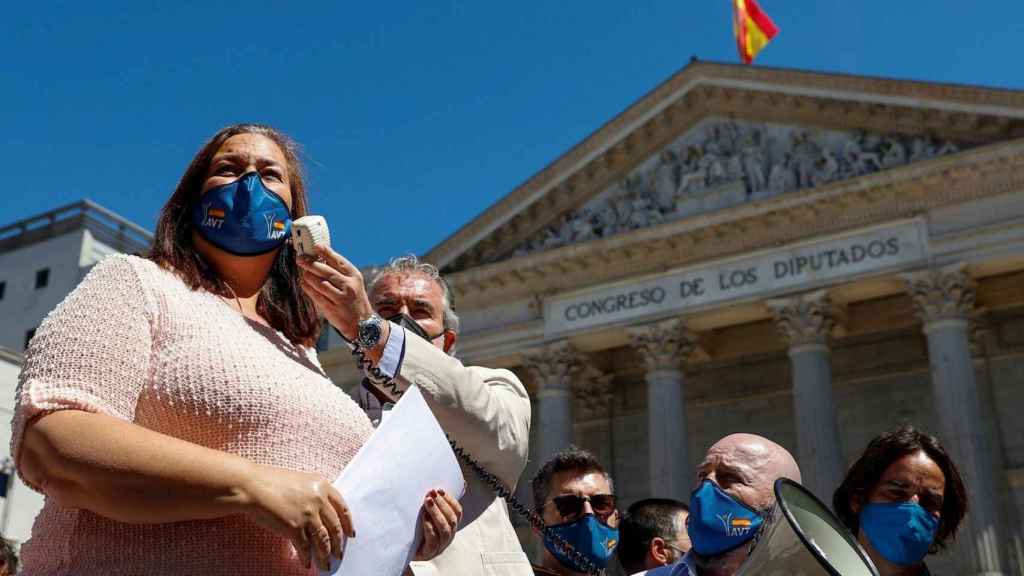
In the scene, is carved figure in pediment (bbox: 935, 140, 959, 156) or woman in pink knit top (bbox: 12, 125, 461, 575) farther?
carved figure in pediment (bbox: 935, 140, 959, 156)

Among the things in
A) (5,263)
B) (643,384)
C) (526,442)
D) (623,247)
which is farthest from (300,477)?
(5,263)

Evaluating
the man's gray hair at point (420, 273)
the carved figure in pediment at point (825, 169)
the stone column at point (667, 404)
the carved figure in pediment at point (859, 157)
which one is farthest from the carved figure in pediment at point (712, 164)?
the man's gray hair at point (420, 273)

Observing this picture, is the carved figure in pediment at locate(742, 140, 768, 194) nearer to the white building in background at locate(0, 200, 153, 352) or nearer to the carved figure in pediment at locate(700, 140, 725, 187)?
the carved figure in pediment at locate(700, 140, 725, 187)

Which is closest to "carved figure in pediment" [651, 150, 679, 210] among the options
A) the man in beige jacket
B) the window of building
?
the man in beige jacket

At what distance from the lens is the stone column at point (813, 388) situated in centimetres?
1911

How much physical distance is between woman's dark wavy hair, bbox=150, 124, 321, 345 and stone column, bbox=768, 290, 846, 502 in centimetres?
1757

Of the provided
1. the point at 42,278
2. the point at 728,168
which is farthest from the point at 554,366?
the point at 42,278

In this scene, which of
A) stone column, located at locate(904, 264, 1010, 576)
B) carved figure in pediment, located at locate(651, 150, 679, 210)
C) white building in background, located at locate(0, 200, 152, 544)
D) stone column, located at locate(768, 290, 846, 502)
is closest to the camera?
stone column, located at locate(904, 264, 1010, 576)

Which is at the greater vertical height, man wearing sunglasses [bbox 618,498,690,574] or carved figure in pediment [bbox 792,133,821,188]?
carved figure in pediment [bbox 792,133,821,188]

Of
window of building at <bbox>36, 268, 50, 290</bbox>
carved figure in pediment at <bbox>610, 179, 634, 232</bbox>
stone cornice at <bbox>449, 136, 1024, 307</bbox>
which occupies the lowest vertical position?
stone cornice at <bbox>449, 136, 1024, 307</bbox>

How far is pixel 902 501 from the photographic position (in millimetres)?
4121

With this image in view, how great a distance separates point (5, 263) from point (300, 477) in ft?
125

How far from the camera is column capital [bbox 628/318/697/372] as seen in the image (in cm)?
2189

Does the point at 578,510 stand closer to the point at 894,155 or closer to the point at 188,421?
the point at 188,421
